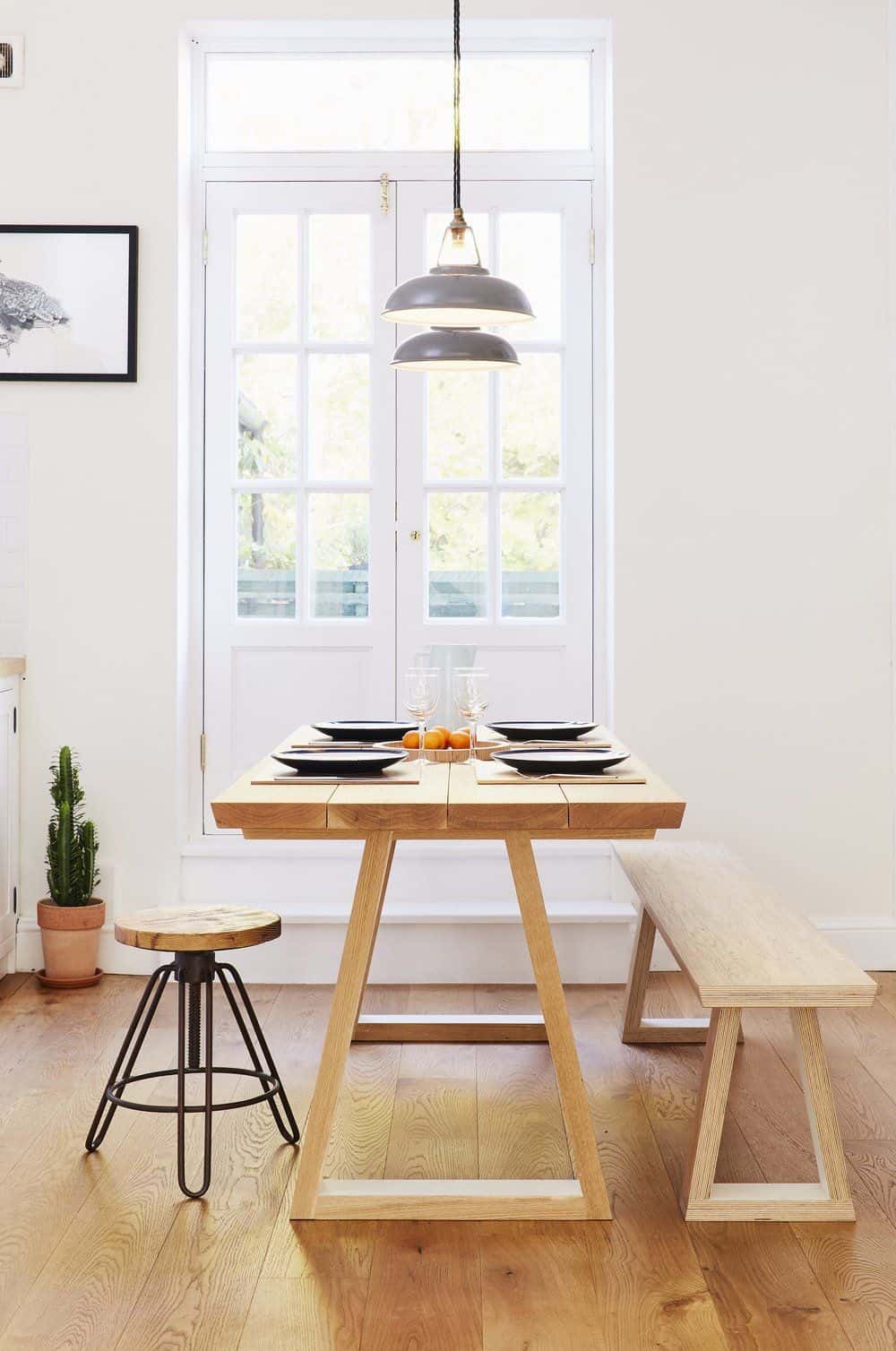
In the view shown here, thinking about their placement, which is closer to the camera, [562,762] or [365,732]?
[562,762]

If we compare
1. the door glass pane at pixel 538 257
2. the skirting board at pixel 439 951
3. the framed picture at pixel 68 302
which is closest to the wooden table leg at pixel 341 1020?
the skirting board at pixel 439 951

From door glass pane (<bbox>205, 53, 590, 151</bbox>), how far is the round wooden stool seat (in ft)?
8.71

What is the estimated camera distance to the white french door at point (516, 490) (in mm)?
4340

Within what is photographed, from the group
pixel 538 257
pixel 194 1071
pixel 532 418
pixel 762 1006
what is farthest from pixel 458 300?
pixel 538 257

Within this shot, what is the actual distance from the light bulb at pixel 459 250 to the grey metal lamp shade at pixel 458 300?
0.03m

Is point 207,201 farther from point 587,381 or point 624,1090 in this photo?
point 624,1090

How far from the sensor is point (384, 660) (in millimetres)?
4336

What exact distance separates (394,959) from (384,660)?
936 millimetres

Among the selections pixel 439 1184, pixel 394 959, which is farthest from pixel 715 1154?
pixel 394 959

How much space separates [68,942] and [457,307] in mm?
2338

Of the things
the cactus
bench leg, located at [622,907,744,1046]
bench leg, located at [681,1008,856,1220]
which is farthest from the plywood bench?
the cactus

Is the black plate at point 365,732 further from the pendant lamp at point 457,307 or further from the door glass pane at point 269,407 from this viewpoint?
the door glass pane at point 269,407

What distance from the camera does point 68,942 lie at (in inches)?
158

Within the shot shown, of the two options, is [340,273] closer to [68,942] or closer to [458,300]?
[458,300]
